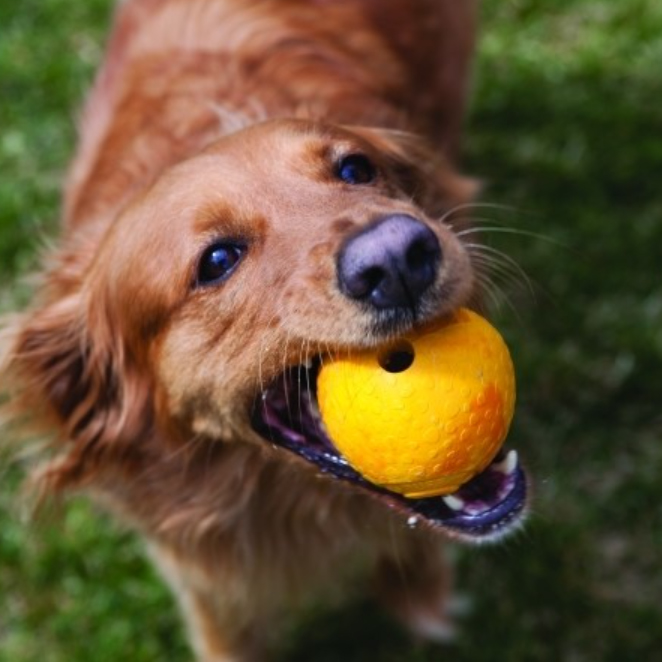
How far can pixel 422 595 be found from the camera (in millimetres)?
3918

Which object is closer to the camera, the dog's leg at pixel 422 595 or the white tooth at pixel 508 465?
the white tooth at pixel 508 465

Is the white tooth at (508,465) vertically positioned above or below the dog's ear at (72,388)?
below

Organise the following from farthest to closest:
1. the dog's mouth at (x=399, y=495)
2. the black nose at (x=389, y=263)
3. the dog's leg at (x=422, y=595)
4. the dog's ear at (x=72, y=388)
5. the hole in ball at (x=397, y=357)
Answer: the dog's leg at (x=422, y=595)
the dog's ear at (x=72, y=388)
the dog's mouth at (x=399, y=495)
the hole in ball at (x=397, y=357)
the black nose at (x=389, y=263)

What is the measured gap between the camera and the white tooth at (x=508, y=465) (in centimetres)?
262

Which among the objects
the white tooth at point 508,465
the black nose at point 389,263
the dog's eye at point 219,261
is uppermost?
the black nose at point 389,263

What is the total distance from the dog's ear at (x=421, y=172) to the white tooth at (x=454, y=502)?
0.85 m

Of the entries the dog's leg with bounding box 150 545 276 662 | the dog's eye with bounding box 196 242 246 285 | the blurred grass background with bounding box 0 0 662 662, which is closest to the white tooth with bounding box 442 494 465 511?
the blurred grass background with bounding box 0 0 662 662

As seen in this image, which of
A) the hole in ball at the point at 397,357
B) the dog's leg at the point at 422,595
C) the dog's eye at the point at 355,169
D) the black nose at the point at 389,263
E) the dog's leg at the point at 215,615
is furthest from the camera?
the dog's leg at the point at 422,595

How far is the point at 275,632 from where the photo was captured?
3930 mm

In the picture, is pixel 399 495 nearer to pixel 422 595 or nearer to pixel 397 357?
pixel 397 357

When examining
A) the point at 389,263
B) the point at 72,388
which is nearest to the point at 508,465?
the point at 389,263

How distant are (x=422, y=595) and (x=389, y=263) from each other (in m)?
1.94

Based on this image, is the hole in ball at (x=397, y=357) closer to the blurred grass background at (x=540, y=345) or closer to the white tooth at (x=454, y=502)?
the white tooth at (x=454, y=502)

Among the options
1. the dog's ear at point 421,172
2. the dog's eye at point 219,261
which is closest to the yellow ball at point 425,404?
the dog's eye at point 219,261
